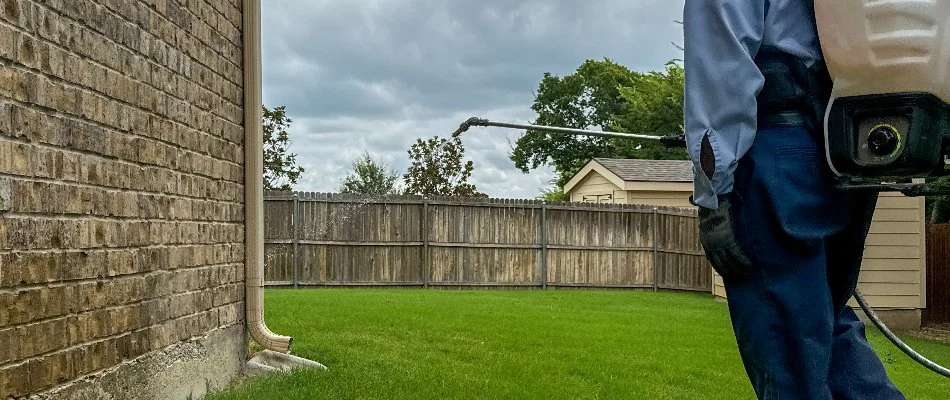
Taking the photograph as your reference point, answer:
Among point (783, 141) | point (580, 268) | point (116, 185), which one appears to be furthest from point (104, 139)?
point (580, 268)

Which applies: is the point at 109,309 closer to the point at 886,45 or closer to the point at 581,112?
the point at 886,45

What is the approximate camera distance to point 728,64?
1867 mm

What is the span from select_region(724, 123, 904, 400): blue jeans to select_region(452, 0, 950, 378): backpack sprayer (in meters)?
0.07

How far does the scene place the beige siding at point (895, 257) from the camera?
36.7 feet

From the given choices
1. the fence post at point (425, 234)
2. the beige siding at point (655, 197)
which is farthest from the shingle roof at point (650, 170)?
the fence post at point (425, 234)

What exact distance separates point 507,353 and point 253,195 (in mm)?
2060

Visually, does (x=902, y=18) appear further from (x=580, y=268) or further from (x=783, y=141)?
(x=580, y=268)

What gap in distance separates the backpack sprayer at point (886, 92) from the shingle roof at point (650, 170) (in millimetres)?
18696

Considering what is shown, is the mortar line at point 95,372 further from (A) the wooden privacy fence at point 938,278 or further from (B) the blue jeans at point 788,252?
(A) the wooden privacy fence at point 938,278

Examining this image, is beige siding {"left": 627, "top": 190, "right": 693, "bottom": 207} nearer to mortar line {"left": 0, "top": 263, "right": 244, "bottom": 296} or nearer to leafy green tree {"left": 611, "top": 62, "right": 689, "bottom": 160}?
leafy green tree {"left": 611, "top": 62, "right": 689, "bottom": 160}

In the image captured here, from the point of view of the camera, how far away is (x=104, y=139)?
3.19 metres

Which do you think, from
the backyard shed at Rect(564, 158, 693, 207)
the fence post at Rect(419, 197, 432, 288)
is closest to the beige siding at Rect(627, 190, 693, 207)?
the backyard shed at Rect(564, 158, 693, 207)

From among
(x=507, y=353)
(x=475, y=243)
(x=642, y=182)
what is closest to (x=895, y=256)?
(x=475, y=243)

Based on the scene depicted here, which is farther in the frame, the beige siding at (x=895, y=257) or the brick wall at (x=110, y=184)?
the beige siding at (x=895, y=257)
